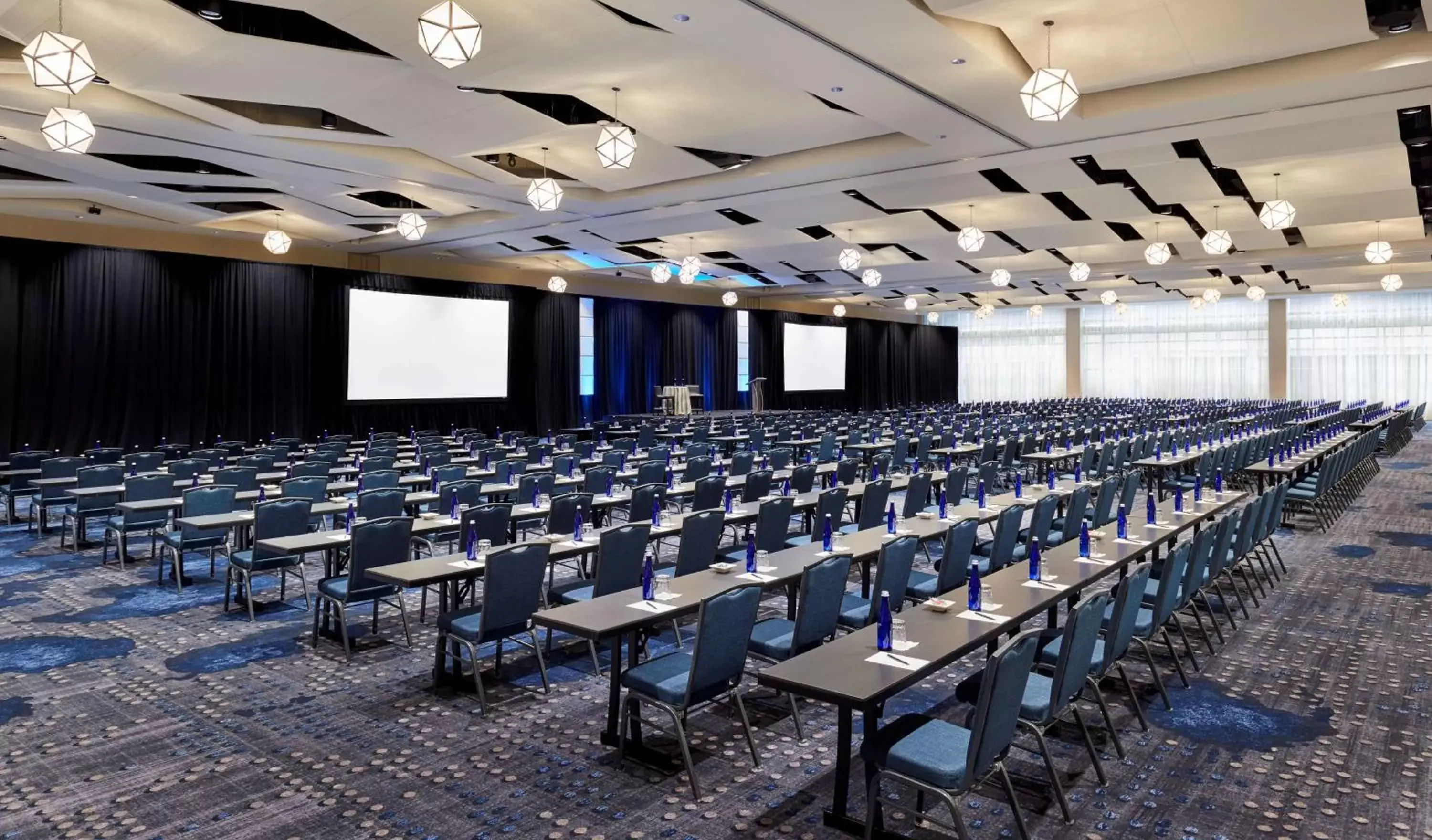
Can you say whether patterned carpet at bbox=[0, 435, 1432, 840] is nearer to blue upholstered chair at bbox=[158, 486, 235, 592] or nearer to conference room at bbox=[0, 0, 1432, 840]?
conference room at bbox=[0, 0, 1432, 840]

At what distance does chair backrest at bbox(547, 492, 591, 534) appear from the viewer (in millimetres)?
7484

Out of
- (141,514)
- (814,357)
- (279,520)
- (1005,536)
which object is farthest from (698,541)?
(814,357)

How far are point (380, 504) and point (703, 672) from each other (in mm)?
4642

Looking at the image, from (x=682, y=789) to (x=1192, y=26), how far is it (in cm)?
753

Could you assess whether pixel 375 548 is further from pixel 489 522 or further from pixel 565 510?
pixel 565 510

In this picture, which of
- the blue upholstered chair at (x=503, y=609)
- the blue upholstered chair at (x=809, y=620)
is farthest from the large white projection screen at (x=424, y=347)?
the blue upholstered chair at (x=809, y=620)

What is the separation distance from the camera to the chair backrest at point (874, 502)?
8258mm

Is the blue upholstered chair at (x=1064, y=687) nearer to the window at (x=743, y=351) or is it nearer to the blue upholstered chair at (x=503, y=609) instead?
the blue upholstered chair at (x=503, y=609)

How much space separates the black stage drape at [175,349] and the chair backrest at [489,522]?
13174 millimetres

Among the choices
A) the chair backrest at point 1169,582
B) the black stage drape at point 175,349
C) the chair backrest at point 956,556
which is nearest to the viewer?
the chair backrest at point 1169,582

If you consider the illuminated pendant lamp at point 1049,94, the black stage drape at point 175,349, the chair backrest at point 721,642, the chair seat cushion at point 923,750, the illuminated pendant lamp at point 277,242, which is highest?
the illuminated pendant lamp at point 277,242

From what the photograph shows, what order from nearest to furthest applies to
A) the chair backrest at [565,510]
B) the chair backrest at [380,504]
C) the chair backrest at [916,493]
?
1. the chair backrest at [565,510]
2. the chair backrest at [380,504]
3. the chair backrest at [916,493]

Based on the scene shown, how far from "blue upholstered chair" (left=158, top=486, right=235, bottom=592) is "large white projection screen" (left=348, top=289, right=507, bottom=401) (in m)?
11.9

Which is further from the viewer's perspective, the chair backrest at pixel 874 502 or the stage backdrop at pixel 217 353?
the stage backdrop at pixel 217 353
